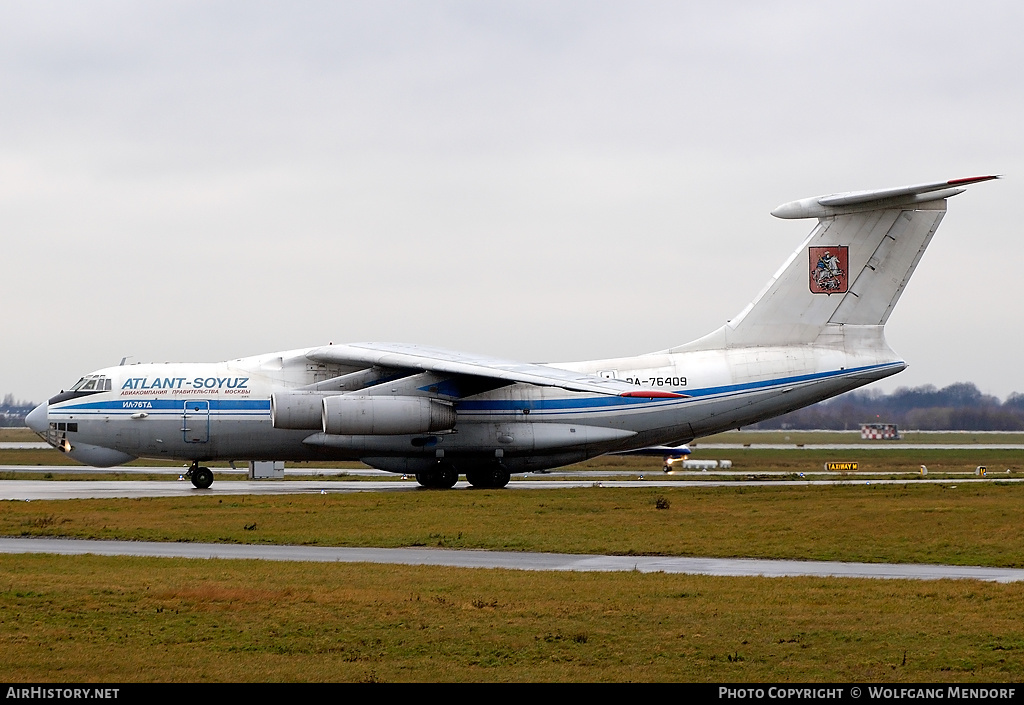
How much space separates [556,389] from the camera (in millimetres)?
29625

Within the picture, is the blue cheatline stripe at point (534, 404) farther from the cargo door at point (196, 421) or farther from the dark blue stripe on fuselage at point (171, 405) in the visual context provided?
the cargo door at point (196, 421)

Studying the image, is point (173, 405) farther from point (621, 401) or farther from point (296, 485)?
point (621, 401)

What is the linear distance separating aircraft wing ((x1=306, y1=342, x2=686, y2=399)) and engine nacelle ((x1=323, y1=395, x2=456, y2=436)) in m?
0.90

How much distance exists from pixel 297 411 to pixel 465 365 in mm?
4165

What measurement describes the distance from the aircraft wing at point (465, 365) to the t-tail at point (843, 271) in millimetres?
3224

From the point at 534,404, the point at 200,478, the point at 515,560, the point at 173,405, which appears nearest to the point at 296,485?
the point at 200,478

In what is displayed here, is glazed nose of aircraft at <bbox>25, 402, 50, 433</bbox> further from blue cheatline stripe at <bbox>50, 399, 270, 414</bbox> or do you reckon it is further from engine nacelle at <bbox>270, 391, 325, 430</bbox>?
engine nacelle at <bbox>270, 391, 325, 430</bbox>

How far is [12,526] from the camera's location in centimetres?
2025

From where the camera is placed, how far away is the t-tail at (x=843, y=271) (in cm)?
2844

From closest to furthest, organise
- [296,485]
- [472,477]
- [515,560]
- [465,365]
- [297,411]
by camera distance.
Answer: [515,560]
[465,365]
[297,411]
[472,477]
[296,485]

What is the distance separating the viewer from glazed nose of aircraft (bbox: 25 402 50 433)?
97.9ft

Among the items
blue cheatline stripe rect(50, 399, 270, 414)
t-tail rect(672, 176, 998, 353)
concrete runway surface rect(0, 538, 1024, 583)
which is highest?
t-tail rect(672, 176, 998, 353)

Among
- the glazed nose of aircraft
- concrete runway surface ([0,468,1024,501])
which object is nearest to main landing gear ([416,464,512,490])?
concrete runway surface ([0,468,1024,501])
